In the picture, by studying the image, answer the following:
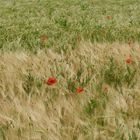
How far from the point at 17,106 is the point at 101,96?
56 cm

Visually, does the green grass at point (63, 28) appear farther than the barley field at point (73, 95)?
Yes

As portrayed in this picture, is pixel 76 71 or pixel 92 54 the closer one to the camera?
pixel 76 71

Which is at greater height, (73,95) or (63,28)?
(73,95)

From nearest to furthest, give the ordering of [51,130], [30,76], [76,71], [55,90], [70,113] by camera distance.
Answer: [51,130] < [70,113] < [55,90] < [30,76] < [76,71]

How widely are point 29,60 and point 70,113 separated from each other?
1252mm

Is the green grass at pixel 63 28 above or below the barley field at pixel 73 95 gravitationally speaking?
below

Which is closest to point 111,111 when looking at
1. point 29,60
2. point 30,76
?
point 30,76

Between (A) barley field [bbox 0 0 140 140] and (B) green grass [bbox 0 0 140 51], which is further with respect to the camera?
(B) green grass [bbox 0 0 140 51]

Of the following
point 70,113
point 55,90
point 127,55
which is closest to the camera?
point 70,113

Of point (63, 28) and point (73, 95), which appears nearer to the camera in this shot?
point (73, 95)

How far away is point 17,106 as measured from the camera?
2.70 metres

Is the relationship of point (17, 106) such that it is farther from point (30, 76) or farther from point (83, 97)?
point (30, 76)

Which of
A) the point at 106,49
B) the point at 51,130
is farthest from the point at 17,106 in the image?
the point at 106,49

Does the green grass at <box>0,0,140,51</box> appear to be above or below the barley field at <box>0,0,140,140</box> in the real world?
below
